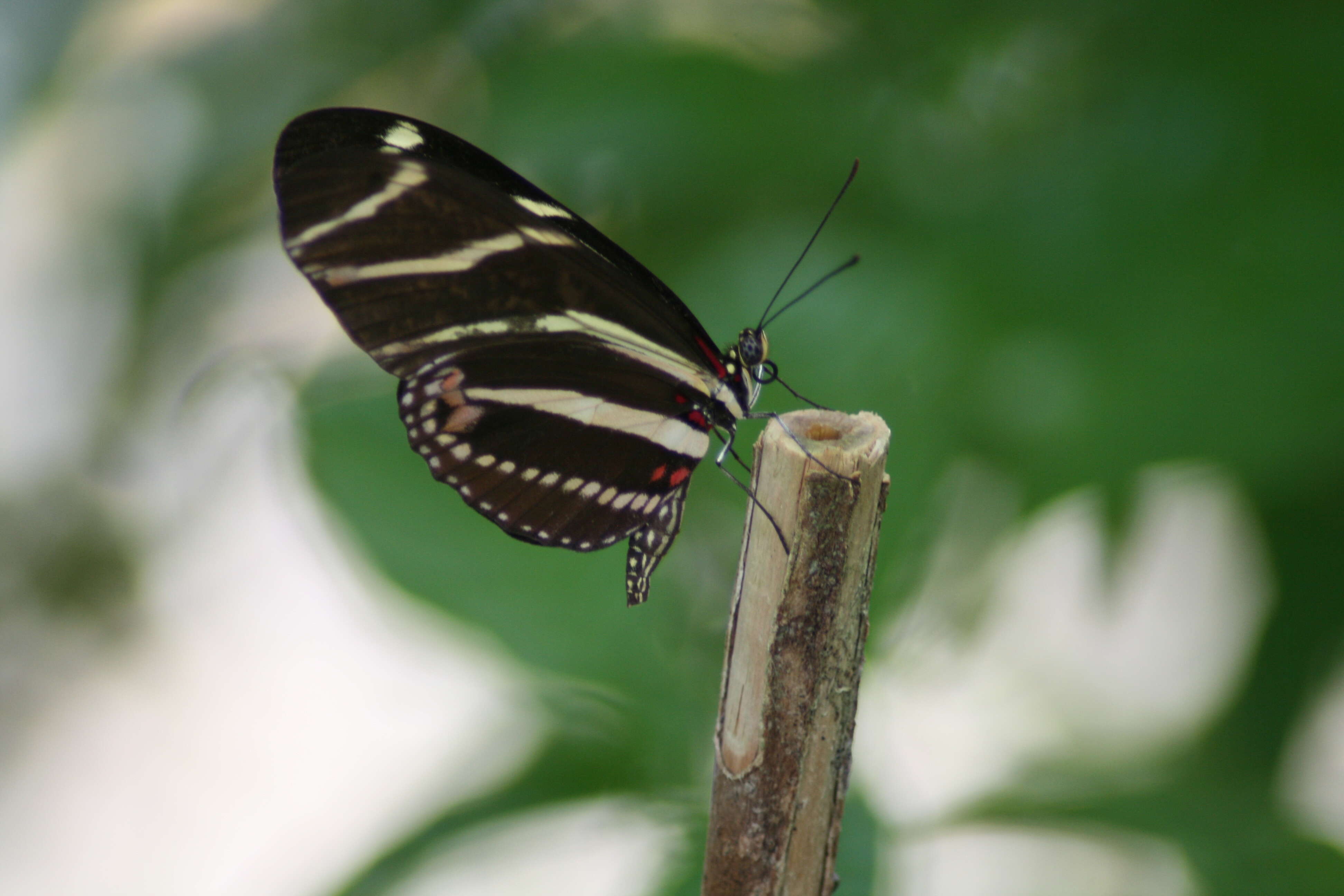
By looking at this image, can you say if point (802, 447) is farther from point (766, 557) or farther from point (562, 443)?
point (562, 443)

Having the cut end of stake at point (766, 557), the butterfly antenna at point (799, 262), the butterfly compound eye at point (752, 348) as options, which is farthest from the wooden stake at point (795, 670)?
the butterfly antenna at point (799, 262)

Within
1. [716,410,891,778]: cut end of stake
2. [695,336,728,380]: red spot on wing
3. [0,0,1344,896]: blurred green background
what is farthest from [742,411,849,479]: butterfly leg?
[0,0,1344,896]: blurred green background

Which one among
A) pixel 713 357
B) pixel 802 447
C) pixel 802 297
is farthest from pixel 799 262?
pixel 802 447

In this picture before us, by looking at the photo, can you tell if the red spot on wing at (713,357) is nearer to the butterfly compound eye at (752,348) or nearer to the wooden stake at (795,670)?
the butterfly compound eye at (752,348)

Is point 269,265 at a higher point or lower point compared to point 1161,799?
higher

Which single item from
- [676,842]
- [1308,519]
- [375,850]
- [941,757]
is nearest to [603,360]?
[676,842]

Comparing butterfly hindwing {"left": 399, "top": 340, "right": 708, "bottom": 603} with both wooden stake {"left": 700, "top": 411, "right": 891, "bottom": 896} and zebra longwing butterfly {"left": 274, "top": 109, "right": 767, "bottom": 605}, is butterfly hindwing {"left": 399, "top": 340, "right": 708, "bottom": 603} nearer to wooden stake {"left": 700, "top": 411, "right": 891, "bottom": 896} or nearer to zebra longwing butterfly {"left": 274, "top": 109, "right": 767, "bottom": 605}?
zebra longwing butterfly {"left": 274, "top": 109, "right": 767, "bottom": 605}

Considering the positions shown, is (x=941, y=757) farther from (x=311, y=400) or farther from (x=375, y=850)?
(x=311, y=400)
